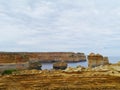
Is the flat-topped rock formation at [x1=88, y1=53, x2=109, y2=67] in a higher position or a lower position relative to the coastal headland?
higher

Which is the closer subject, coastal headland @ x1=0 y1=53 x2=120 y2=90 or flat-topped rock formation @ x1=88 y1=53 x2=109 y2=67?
coastal headland @ x1=0 y1=53 x2=120 y2=90

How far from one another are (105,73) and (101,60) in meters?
13.9

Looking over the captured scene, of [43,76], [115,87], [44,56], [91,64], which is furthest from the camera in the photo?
[44,56]

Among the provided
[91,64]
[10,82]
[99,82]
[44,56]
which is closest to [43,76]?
[10,82]

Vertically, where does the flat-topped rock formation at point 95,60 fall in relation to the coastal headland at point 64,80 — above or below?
above

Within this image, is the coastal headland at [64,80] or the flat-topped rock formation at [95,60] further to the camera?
the flat-topped rock formation at [95,60]

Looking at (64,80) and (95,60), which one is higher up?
(95,60)

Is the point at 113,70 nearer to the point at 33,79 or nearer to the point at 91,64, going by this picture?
the point at 33,79

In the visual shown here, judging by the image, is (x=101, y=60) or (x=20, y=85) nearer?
(x=20, y=85)

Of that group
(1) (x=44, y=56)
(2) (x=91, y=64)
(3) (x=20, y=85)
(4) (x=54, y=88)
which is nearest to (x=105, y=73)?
(4) (x=54, y=88)

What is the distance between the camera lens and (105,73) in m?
21.0

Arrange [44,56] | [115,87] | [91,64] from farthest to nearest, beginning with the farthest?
[44,56], [91,64], [115,87]

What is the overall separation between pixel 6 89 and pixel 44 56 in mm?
125162

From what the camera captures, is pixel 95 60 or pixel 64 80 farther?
pixel 95 60
